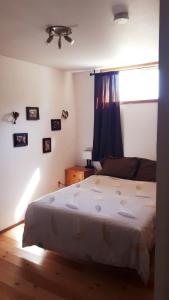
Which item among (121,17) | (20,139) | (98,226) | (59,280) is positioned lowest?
(59,280)

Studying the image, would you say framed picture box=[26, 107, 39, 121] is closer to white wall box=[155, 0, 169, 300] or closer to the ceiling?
the ceiling

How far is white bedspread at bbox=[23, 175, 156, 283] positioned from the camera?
83.3 inches

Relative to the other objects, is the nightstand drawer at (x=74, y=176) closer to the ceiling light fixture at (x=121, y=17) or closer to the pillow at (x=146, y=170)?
the pillow at (x=146, y=170)

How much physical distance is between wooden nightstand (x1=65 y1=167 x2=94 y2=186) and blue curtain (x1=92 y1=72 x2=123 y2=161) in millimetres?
264

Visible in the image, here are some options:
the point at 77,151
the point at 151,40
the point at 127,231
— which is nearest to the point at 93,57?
the point at 151,40

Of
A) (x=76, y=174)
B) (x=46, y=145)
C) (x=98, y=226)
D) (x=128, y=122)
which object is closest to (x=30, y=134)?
(x=46, y=145)

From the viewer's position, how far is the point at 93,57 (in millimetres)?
3395

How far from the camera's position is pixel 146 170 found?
143 inches

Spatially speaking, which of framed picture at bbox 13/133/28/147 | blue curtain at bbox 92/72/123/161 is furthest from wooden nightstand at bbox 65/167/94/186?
framed picture at bbox 13/133/28/147

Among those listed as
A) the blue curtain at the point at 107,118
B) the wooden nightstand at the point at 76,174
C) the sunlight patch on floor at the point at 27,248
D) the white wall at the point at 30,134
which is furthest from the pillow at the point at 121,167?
the sunlight patch on floor at the point at 27,248

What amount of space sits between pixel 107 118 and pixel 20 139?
56.9 inches

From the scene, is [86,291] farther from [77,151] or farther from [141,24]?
[77,151]

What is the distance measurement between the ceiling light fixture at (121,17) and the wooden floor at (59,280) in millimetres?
2252

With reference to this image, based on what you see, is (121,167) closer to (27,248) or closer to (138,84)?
(138,84)
